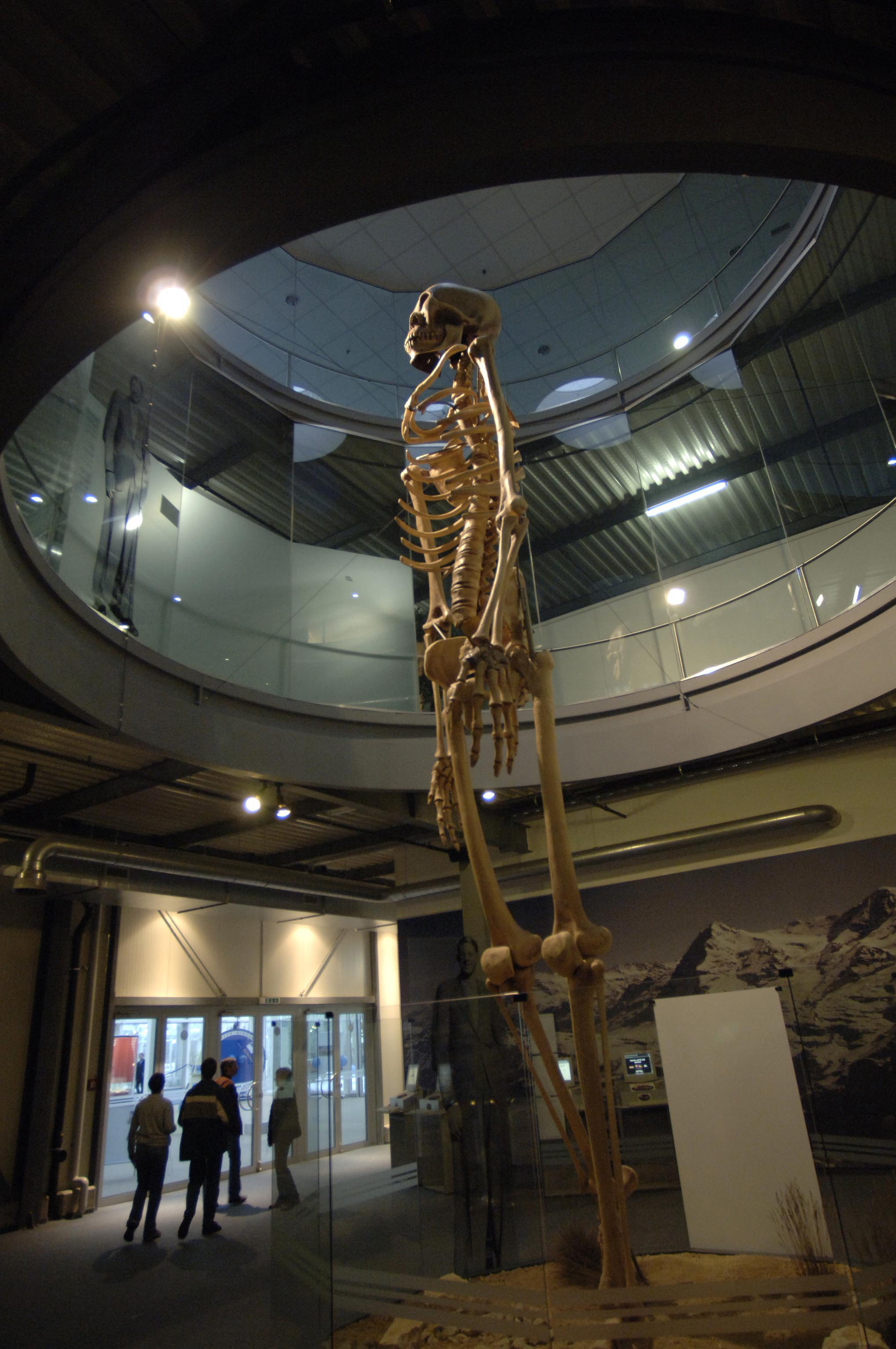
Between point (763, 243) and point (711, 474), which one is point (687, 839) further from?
point (763, 243)

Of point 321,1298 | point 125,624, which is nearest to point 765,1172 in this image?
point 321,1298

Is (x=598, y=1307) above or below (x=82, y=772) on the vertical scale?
below

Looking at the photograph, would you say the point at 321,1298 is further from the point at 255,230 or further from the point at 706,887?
the point at 706,887

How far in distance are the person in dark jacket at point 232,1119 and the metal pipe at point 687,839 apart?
3785 millimetres

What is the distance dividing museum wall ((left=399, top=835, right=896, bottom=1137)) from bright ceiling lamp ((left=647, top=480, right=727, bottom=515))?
390 cm

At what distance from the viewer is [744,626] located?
25.0ft

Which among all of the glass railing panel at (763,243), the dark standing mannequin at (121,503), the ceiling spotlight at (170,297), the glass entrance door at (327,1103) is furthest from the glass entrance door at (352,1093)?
the glass railing panel at (763,243)

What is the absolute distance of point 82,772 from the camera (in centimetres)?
749

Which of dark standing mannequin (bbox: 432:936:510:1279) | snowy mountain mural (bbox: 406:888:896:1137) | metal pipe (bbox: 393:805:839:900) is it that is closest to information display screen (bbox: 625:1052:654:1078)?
snowy mountain mural (bbox: 406:888:896:1137)

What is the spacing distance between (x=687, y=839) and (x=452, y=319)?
19.6ft

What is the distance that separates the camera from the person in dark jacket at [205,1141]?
6.94 meters

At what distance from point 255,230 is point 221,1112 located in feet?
23.8

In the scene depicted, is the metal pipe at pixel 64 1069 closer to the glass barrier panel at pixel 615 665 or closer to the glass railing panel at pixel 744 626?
the glass barrier panel at pixel 615 665

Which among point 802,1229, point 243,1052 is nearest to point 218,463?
point 802,1229
